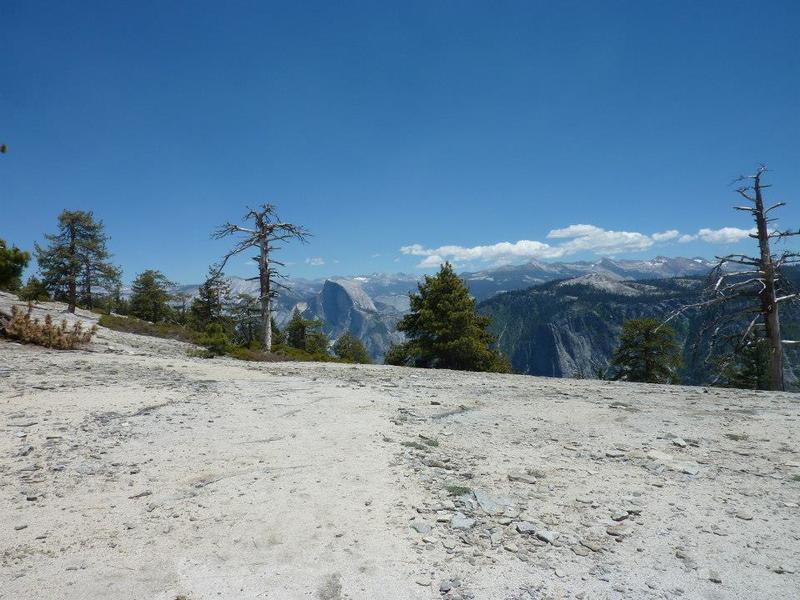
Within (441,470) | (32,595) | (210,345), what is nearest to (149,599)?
(32,595)

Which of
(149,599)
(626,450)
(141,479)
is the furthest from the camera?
(626,450)

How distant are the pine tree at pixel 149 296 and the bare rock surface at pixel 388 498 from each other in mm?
56300

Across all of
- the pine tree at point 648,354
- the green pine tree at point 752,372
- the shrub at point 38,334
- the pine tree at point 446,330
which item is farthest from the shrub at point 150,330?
the green pine tree at point 752,372

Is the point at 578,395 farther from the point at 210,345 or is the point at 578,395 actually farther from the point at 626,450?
the point at 210,345

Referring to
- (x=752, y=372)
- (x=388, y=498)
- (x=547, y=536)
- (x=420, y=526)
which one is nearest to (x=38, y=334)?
(x=388, y=498)

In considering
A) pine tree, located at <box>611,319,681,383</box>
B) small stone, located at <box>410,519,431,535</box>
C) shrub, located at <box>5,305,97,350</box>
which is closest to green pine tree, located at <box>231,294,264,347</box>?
shrub, located at <box>5,305,97,350</box>

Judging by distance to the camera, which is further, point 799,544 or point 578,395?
point 578,395

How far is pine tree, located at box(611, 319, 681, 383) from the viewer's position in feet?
121

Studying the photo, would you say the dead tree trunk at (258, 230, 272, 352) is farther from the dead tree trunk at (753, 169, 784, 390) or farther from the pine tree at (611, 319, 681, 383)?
the pine tree at (611, 319, 681, 383)

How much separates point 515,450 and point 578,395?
5437 millimetres

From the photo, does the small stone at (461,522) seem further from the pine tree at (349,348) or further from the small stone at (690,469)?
the pine tree at (349,348)

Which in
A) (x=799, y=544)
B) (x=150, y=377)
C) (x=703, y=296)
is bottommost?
(x=799, y=544)

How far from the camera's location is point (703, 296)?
17703mm

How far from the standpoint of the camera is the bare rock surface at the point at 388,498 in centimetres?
407
